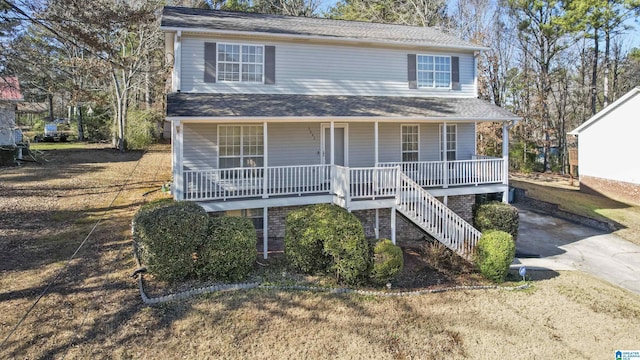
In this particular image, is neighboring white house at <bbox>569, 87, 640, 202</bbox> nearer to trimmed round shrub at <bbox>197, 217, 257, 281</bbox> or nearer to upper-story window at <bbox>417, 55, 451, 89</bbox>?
upper-story window at <bbox>417, 55, 451, 89</bbox>

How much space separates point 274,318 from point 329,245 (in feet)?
7.92

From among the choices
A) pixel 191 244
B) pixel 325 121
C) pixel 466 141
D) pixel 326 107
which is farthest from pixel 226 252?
pixel 466 141

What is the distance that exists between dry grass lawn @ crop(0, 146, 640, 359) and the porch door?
21.4 ft

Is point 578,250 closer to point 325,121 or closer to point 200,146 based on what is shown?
point 325,121

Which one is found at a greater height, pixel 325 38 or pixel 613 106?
pixel 325 38

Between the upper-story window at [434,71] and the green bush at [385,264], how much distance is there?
28.2ft

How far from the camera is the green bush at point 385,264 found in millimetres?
9438

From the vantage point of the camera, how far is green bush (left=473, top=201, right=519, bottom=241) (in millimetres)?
12891

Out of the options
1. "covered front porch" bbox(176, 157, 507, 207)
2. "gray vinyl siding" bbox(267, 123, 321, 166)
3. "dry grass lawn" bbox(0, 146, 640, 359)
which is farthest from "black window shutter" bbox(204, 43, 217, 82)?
"dry grass lawn" bbox(0, 146, 640, 359)

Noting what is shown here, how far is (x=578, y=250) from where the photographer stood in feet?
44.7

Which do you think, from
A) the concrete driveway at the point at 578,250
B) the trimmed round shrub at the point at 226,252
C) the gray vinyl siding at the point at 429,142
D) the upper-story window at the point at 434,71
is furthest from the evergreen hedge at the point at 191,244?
the upper-story window at the point at 434,71

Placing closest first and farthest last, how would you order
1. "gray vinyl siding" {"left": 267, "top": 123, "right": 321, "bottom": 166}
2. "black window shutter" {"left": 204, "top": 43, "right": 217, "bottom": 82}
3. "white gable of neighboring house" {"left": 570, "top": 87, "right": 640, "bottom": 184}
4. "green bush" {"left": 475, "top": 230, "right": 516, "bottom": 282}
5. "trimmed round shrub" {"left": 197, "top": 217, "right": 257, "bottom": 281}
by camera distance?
1. "trimmed round shrub" {"left": 197, "top": 217, "right": 257, "bottom": 281}
2. "green bush" {"left": 475, "top": 230, "right": 516, "bottom": 282}
3. "black window shutter" {"left": 204, "top": 43, "right": 217, "bottom": 82}
4. "gray vinyl siding" {"left": 267, "top": 123, "right": 321, "bottom": 166}
5. "white gable of neighboring house" {"left": 570, "top": 87, "right": 640, "bottom": 184}

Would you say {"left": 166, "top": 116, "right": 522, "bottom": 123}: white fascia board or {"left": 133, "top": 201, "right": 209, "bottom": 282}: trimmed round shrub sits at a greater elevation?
{"left": 166, "top": 116, "right": 522, "bottom": 123}: white fascia board

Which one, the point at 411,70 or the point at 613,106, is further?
the point at 613,106
